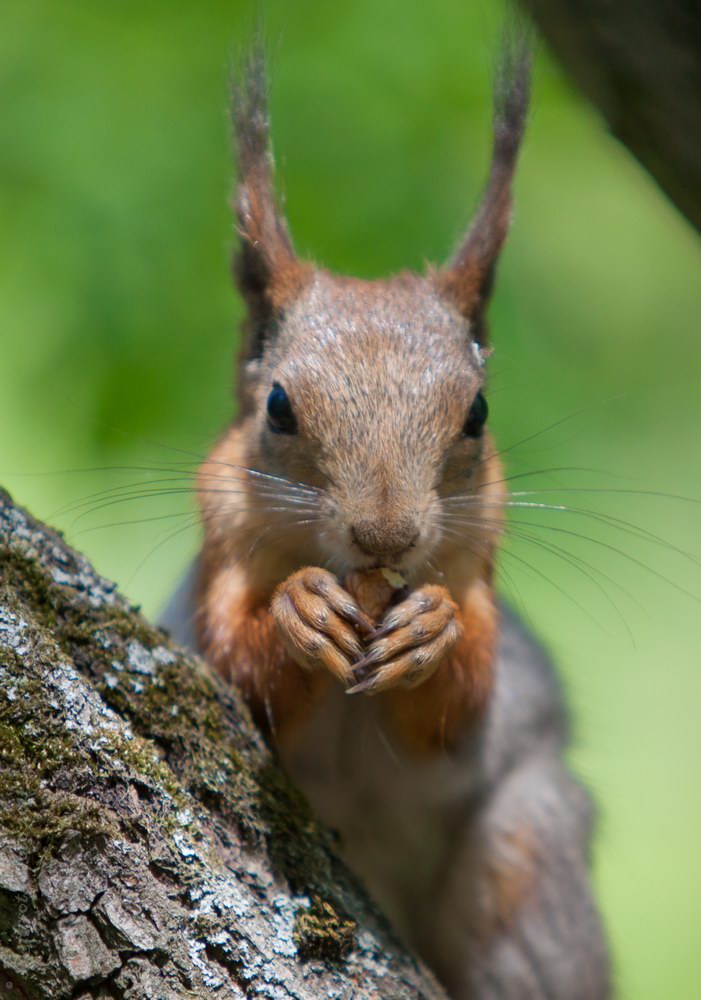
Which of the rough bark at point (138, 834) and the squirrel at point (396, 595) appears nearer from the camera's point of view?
the rough bark at point (138, 834)

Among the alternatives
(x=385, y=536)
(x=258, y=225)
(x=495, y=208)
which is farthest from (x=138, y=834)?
(x=495, y=208)

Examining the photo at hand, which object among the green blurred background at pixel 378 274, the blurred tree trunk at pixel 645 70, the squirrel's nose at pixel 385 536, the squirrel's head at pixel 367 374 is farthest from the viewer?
the green blurred background at pixel 378 274

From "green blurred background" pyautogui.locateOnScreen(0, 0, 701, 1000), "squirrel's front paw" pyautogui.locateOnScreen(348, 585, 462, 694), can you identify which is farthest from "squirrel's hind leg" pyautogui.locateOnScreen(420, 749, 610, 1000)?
"squirrel's front paw" pyautogui.locateOnScreen(348, 585, 462, 694)

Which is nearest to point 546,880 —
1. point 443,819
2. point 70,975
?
point 443,819


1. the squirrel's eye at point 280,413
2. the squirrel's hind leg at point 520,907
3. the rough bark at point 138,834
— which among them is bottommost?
the rough bark at point 138,834

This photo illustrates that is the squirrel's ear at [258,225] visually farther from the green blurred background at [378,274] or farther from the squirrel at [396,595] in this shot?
the green blurred background at [378,274]

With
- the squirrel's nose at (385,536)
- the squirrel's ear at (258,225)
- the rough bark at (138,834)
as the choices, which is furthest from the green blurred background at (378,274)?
the rough bark at (138,834)

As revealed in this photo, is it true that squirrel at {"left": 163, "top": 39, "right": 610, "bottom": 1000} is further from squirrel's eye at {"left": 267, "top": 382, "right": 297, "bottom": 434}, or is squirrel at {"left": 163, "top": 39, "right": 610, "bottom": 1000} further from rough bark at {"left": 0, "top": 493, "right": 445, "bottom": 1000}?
rough bark at {"left": 0, "top": 493, "right": 445, "bottom": 1000}

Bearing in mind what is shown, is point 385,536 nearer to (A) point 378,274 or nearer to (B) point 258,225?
(B) point 258,225
